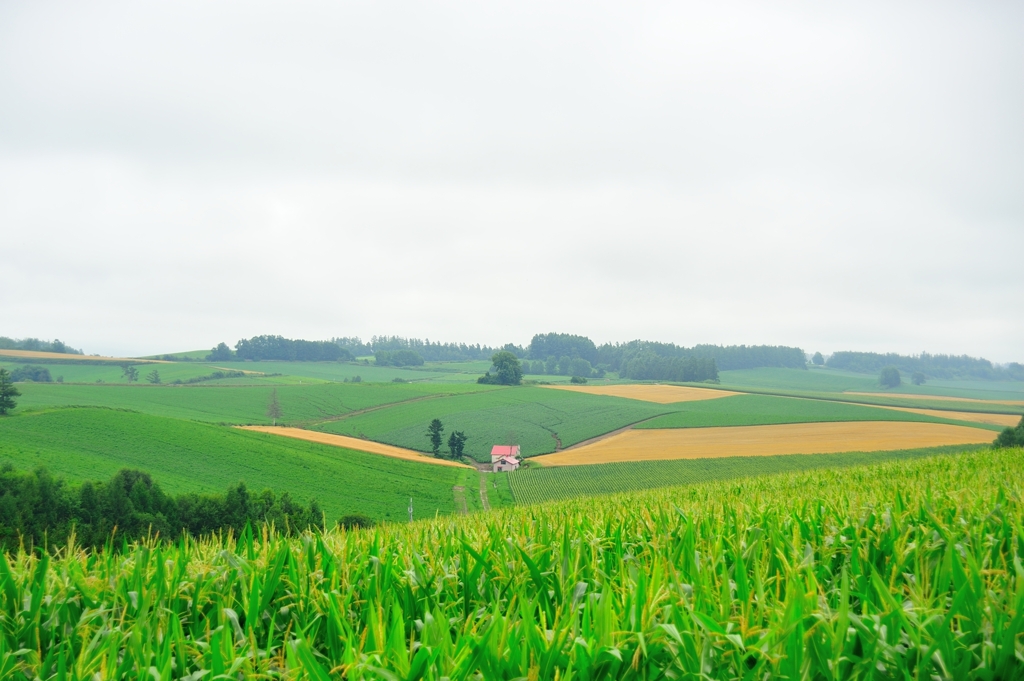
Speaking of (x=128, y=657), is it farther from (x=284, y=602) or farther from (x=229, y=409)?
(x=229, y=409)

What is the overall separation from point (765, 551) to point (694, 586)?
1003 mm

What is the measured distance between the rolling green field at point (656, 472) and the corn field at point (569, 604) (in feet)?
132

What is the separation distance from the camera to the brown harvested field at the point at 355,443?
5934 cm

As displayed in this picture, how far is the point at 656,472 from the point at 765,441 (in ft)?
54.9

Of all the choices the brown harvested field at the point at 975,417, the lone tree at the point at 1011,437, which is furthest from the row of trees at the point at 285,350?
the lone tree at the point at 1011,437

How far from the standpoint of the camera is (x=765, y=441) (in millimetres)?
57812

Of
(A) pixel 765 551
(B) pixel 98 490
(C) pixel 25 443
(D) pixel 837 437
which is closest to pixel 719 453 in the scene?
(D) pixel 837 437

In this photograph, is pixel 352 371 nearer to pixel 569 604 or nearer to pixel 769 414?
pixel 769 414

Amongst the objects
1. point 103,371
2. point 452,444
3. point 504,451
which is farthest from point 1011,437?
point 103,371

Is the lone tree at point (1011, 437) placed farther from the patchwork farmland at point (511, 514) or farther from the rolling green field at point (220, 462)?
the rolling green field at point (220, 462)

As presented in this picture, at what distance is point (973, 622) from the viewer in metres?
2.18

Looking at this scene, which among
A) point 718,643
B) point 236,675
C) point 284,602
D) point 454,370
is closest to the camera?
point 718,643

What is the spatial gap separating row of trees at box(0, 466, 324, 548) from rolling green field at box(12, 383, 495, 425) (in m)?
26.4

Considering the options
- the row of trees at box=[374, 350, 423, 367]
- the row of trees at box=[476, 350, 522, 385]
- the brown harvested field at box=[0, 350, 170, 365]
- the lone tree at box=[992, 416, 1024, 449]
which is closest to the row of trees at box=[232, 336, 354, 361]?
the row of trees at box=[374, 350, 423, 367]
